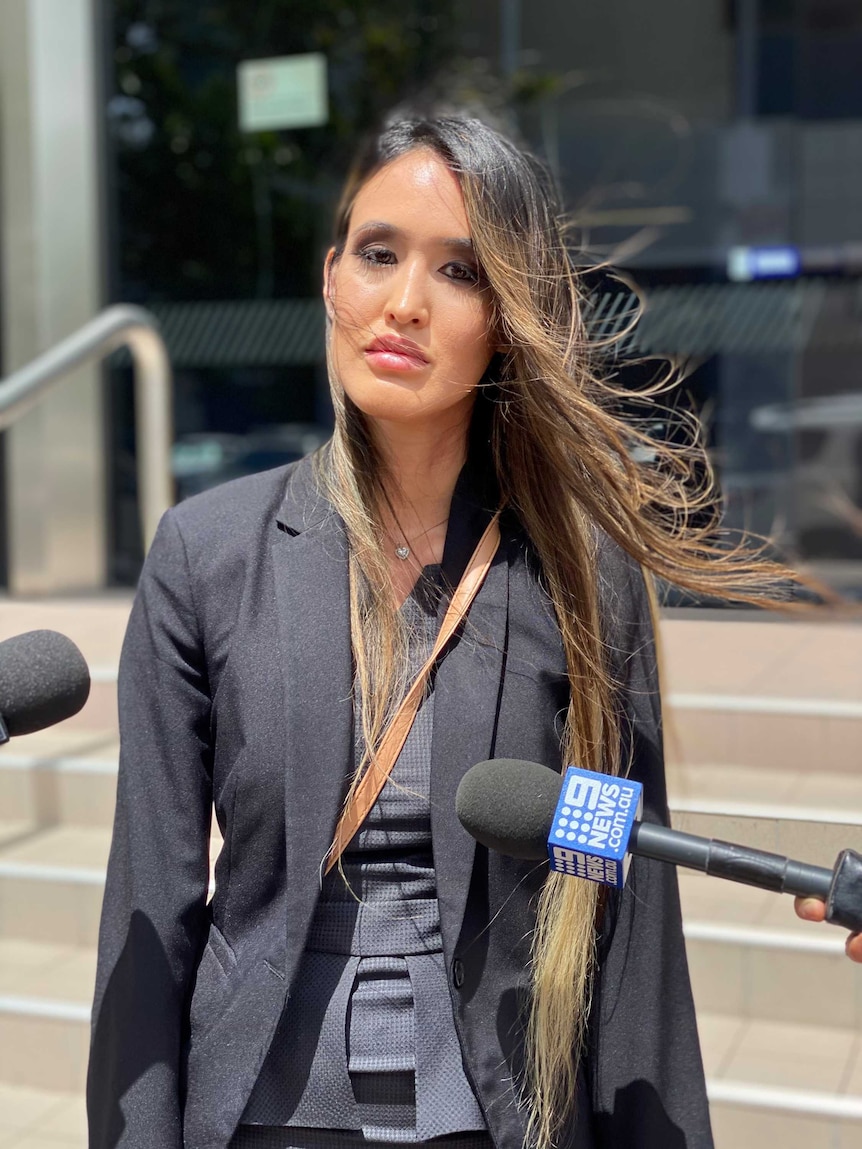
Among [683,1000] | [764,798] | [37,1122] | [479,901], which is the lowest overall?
[37,1122]

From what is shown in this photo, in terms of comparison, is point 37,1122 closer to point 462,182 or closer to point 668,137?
point 462,182

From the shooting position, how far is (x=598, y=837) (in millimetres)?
1249

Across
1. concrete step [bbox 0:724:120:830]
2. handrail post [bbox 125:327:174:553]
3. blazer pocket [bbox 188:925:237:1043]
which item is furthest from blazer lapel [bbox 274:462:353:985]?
handrail post [bbox 125:327:174:553]

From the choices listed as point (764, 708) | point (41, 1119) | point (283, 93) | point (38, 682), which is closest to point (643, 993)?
point (38, 682)

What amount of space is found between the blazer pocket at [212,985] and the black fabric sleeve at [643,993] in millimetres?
477

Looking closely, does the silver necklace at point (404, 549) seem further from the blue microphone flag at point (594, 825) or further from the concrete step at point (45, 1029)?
the concrete step at point (45, 1029)

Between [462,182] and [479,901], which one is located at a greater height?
[462,182]

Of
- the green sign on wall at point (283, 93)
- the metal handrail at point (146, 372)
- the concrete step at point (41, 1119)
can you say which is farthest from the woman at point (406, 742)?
the green sign on wall at point (283, 93)

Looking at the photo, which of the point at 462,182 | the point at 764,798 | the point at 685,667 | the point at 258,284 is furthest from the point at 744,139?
the point at 462,182

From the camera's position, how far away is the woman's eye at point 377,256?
1723mm

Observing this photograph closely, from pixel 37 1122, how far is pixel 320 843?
7.77 feet

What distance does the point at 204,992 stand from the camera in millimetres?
1641

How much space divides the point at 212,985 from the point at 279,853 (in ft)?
0.61

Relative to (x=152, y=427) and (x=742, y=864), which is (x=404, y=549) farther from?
(x=152, y=427)
